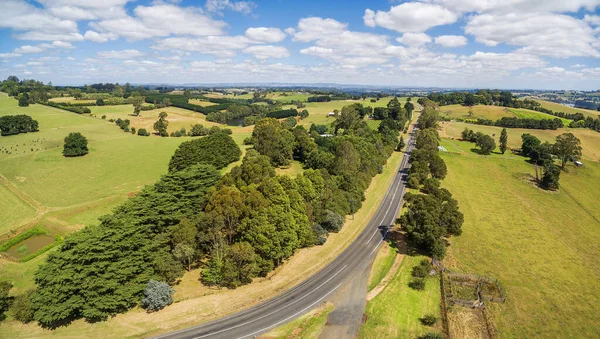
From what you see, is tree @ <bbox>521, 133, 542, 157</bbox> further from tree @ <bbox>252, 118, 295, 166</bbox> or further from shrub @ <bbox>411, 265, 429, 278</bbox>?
shrub @ <bbox>411, 265, 429, 278</bbox>

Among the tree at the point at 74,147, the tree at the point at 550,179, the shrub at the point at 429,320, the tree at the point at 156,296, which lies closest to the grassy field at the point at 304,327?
the shrub at the point at 429,320

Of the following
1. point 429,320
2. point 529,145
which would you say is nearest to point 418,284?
point 429,320

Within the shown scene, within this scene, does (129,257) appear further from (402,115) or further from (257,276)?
(402,115)

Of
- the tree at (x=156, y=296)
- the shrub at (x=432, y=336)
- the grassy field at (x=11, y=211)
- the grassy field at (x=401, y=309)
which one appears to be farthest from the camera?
the grassy field at (x=11, y=211)

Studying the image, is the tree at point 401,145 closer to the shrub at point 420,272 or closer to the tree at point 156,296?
the shrub at point 420,272

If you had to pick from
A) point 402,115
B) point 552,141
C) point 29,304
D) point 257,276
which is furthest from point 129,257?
point 552,141

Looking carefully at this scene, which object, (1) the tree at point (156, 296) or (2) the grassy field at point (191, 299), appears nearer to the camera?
(2) the grassy field at point (191, 299)

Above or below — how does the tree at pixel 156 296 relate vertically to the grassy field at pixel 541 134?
below

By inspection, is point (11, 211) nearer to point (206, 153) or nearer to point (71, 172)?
point (71, 172)
